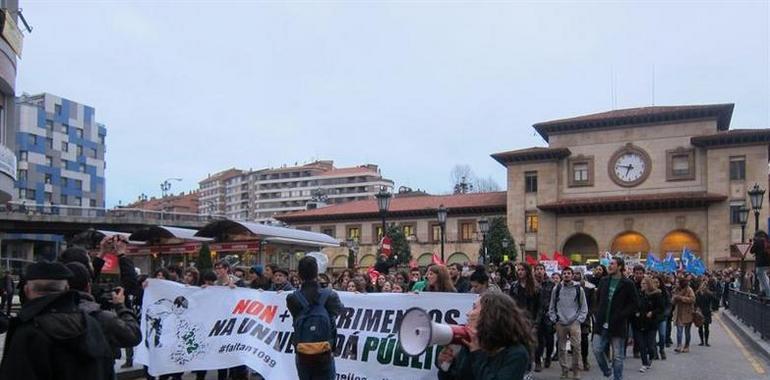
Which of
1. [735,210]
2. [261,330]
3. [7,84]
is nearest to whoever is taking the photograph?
[261,330]

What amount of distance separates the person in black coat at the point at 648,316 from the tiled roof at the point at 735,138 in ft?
149

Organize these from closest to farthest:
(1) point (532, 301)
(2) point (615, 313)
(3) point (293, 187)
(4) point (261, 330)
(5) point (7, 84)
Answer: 1. (4) point (261, 330)
2. (2) point (615, 313)
3. (1) point (532, 301)
4. (5) point (7, 84)
5. (3) point (293, 187)

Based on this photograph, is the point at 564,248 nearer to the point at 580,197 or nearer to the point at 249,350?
the point at 580,197

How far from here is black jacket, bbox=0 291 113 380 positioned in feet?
12.4

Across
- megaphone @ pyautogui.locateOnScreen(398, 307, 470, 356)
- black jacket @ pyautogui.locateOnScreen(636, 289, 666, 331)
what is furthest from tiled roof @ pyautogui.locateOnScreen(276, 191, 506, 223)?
megaphone @ pyautogui.locateOnScreen(398, 307, 470, 356)

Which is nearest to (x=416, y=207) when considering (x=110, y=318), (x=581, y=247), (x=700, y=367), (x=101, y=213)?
(x=581, y=247)

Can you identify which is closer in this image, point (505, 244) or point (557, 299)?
point (557, 299)

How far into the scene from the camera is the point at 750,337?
17.9 m

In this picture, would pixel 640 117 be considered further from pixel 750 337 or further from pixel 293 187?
pixel 293 187

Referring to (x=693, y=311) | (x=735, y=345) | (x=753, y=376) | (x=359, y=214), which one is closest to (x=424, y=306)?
(x=753, y=376)

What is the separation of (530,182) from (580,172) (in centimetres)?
425

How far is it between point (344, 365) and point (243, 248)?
21.7 metres

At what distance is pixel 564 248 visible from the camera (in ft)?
199

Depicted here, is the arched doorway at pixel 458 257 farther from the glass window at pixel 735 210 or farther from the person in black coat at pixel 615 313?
the person in black coat at pixel 615 313
